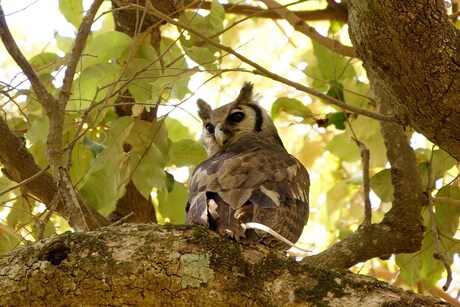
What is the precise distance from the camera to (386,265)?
7746 millimetres

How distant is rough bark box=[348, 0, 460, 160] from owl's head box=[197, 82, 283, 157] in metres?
2.14

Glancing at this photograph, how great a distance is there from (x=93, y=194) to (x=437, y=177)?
2.05 m

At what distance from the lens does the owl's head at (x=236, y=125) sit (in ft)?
18.5

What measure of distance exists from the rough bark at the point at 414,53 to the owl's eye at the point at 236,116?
2347mm

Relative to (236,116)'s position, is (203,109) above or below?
above

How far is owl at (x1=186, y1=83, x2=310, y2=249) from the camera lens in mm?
3578

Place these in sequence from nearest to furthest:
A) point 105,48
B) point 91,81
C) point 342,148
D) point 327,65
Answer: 1. point 91,81
2. point 105,48
3. point 327,65
4. point 342,148

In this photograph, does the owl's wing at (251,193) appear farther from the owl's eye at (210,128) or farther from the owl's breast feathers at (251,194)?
the owl's eye at (210,128)

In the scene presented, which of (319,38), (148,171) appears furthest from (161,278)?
(319,38)

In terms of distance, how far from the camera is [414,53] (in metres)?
3.35

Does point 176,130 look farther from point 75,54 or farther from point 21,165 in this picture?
point 75,54

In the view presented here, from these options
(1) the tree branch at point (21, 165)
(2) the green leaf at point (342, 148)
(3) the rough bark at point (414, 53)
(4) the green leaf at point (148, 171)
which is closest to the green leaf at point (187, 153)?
(4) the green leaf at point (148, 171)

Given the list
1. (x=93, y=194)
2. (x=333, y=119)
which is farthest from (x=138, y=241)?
(x=333, y=119)

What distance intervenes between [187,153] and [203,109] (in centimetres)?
120
